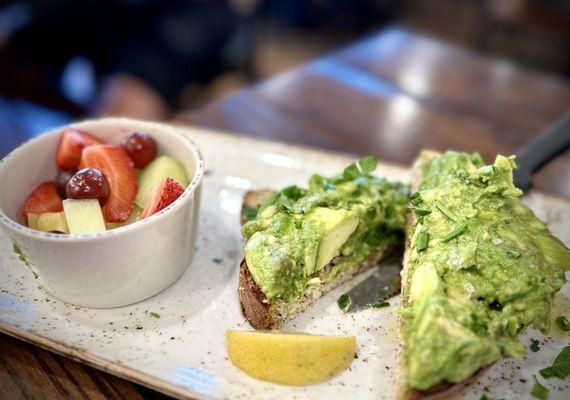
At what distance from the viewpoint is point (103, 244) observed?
1.73 meters

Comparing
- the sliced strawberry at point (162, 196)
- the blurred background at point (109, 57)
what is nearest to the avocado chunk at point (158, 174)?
the sliced strawberry at point (162, 196)

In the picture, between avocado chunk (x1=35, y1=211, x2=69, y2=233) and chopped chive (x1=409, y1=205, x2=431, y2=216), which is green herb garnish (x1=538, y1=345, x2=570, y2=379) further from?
avocado chunk (x1=35, y1=211, x2=69, y2=233)

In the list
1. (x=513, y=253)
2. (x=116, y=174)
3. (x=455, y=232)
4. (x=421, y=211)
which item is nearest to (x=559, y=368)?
(x=513, y=253)

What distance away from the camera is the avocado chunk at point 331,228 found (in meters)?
1.89

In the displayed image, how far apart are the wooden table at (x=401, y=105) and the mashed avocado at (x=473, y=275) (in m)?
1.27

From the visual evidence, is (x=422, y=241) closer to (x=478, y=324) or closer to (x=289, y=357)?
(x=478, y=324)

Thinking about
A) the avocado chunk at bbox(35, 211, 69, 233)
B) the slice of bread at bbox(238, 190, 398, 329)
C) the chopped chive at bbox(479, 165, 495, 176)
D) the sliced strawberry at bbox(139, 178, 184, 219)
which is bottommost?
the slice of bread at bbox(238, 190, 398, 329)

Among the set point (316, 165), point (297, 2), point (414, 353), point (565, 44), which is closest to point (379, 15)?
point (297, 2)

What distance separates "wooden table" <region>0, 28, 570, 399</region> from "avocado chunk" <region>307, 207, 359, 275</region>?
1.40m

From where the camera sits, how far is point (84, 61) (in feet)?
16.4

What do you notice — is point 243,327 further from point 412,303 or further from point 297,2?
point 297,2

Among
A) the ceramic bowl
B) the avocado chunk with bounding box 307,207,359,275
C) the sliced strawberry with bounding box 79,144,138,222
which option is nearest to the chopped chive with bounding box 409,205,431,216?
the avocado chunk with bounding box 307,207,359,275

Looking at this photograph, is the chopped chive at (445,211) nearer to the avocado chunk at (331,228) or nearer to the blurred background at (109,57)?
the avocado chunk at (331,228)

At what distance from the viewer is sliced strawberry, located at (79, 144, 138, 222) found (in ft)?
6.40
